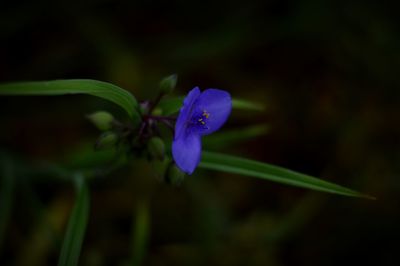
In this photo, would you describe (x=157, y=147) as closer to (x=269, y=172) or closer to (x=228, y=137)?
(x=269, y=172)

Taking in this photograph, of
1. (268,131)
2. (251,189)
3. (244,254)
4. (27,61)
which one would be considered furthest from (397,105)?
(27,61)

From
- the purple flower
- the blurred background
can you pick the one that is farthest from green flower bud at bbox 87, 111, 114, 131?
the blurred background

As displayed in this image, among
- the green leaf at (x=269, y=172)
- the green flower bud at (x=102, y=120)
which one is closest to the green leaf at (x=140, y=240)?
the green leaf at (x=269, y=172)

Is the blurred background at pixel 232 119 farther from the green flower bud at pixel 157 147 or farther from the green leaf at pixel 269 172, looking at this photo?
the green flower bud at pixel 157 147

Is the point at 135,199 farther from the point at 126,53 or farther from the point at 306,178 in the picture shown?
the point at 306,178

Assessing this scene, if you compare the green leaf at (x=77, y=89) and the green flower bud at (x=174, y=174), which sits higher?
the green leaf at (x=77, y=89)

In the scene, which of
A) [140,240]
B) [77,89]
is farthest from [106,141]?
[140,240]
